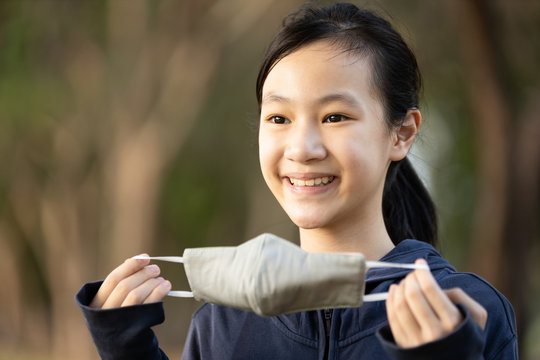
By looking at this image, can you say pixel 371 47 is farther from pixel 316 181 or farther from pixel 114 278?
pixel 114 278

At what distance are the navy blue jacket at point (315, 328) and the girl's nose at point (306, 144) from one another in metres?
0.41

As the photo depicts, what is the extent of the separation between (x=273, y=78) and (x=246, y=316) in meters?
0.77

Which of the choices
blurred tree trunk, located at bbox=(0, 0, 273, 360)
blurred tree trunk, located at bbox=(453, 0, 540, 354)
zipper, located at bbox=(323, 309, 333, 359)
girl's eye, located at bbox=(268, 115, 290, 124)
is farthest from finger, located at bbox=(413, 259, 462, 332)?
blurred tree trunk, located at bbox=(0, 0, 273, 360)

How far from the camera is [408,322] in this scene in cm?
165

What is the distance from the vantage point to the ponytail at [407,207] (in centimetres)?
266

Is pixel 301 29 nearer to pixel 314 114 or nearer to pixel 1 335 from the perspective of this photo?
pixel 314 114

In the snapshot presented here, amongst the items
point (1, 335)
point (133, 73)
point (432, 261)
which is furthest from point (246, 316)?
point (1, 335)

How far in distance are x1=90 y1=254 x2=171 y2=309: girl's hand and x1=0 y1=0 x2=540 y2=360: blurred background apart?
1.34 m

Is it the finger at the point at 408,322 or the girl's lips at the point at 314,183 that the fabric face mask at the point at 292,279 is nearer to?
the finger at the point at 408,322

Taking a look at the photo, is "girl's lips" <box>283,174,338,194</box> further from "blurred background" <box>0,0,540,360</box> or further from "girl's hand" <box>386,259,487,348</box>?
"blurred background" <box>0,0,540,360</box>

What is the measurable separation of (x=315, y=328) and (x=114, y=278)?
62 cm

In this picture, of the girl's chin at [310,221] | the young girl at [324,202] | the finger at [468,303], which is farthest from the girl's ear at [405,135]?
the finger at [468,303]

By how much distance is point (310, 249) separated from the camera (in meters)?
2.27

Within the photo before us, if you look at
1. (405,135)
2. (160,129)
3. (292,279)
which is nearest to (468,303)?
(292,279)
